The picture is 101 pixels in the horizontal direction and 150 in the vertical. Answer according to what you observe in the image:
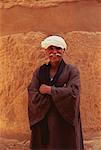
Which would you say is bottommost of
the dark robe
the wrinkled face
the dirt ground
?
the dirt ground

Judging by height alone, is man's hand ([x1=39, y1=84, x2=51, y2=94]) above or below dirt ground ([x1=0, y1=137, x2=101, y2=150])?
above

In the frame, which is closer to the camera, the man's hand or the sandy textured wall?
the man's hand

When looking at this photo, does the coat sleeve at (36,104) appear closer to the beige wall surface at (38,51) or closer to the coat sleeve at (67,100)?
the coat sleeve at (67,100)

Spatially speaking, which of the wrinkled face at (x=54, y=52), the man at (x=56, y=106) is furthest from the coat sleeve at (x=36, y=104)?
the wrinkled face at (x=54, y=52)

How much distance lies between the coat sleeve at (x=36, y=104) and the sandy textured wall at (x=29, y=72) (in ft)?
1.61

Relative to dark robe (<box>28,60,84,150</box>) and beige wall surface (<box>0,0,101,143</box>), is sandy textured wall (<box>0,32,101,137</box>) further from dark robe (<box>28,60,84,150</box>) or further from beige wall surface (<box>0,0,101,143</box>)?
dark robe (<box>28,60,84,150</box>)

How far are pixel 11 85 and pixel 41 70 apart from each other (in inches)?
21.8

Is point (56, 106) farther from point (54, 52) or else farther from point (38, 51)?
point (38, 51)

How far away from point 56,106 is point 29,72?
0.66 meters

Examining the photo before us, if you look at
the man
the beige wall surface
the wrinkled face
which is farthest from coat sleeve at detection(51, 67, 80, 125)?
the beige wall surface

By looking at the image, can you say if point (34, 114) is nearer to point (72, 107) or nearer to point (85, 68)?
point (72, 107)

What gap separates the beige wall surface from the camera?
2.91 metres

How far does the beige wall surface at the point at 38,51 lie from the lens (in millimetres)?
2910

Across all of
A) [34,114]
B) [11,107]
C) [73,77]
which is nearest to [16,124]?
[11,107]
